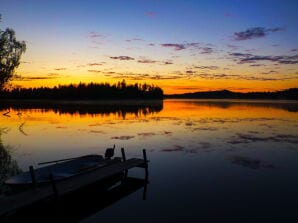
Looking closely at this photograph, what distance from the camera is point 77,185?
38.3 feet

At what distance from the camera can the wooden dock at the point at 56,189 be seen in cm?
962

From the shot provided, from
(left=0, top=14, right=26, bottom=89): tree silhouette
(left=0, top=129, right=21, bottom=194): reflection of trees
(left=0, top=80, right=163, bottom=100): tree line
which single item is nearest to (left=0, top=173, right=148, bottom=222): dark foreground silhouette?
(left=0, top=129, right=21, bottom=194): reflection of trees

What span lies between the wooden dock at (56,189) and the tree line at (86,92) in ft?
516

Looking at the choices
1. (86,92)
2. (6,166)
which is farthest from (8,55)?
(86,92)

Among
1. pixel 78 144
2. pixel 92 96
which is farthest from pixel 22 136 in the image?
pixel 92 96

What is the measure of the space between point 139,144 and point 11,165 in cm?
930

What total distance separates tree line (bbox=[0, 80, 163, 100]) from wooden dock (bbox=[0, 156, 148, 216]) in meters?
157

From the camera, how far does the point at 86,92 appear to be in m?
169

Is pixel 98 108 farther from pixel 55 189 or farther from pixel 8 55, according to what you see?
pixel 55 189

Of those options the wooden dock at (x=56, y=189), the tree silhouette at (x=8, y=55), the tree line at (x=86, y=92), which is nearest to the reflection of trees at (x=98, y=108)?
the tree silhouette at (x=8, y=55)

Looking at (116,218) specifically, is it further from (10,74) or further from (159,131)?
(10,74)

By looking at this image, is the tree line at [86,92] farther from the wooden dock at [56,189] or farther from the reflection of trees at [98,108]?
the wooden dock at [56,189]

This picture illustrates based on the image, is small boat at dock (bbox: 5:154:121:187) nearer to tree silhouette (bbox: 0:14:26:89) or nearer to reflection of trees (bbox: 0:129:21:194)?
reflection of trees (bbox: 0:129:21:194)

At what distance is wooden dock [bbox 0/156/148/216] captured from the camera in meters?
9.62
